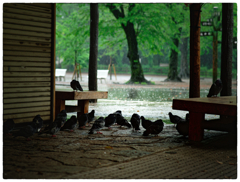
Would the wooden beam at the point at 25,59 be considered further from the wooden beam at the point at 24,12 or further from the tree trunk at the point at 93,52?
the tree trunk at the point at 93,52

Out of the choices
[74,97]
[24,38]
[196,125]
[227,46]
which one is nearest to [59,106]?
[74,97]

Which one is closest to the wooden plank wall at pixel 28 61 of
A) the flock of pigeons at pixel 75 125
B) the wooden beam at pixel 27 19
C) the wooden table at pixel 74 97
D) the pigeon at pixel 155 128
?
the wooden beam at pixel 27 19

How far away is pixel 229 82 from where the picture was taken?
748 centimetres

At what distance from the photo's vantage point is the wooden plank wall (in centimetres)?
662

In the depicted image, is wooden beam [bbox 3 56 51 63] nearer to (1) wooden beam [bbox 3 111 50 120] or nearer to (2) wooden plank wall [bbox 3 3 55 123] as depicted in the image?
(2) wooden plank wall [bbox 3 3 55 123]

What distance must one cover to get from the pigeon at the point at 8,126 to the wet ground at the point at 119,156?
16 cm

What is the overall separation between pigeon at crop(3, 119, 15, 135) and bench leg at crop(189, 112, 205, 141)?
3.33 metres

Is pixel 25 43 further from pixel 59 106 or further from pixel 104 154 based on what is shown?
pixel 104 154

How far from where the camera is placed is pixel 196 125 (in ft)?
19.0

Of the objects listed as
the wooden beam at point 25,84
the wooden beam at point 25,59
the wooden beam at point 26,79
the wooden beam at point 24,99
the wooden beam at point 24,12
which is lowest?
the wooden beam at point 24,99

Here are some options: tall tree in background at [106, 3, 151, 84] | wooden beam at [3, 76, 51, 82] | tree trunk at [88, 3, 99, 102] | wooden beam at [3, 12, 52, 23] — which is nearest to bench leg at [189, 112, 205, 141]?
wooden beam at [3, 76, 51, 82]

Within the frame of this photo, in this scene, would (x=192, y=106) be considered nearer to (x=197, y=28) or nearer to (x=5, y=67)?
(x=197, y=28)

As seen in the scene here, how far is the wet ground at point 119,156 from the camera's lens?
3812 mm

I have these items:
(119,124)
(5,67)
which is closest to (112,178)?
(119,124)
